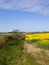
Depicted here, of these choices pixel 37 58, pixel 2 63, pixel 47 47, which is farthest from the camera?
pixel 47 47

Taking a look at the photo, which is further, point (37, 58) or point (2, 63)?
point (37, 58)

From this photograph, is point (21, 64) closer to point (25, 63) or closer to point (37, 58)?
point (25, 63)

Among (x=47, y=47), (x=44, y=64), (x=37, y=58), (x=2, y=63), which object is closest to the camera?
(x=44, y=64)

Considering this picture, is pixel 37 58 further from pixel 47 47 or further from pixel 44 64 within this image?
pixel 47 47

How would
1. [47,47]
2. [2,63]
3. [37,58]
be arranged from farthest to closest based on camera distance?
[47,47]
[37,58]
[2,63]

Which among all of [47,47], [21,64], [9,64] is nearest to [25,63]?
[21,64]

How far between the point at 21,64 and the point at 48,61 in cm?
217

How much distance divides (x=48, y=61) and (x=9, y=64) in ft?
10.4

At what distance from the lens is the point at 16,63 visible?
17188 millimetres

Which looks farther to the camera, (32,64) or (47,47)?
(47,47)

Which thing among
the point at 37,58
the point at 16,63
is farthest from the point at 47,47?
the point at 16,63

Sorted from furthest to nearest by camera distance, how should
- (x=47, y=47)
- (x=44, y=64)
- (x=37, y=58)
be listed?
1. (x=47, y=47)
2. (x=37, y=58)
3. (x=44, y=64)

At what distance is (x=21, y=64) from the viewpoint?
54.4 ft

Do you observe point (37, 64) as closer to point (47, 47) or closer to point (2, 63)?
point (2, 63)
